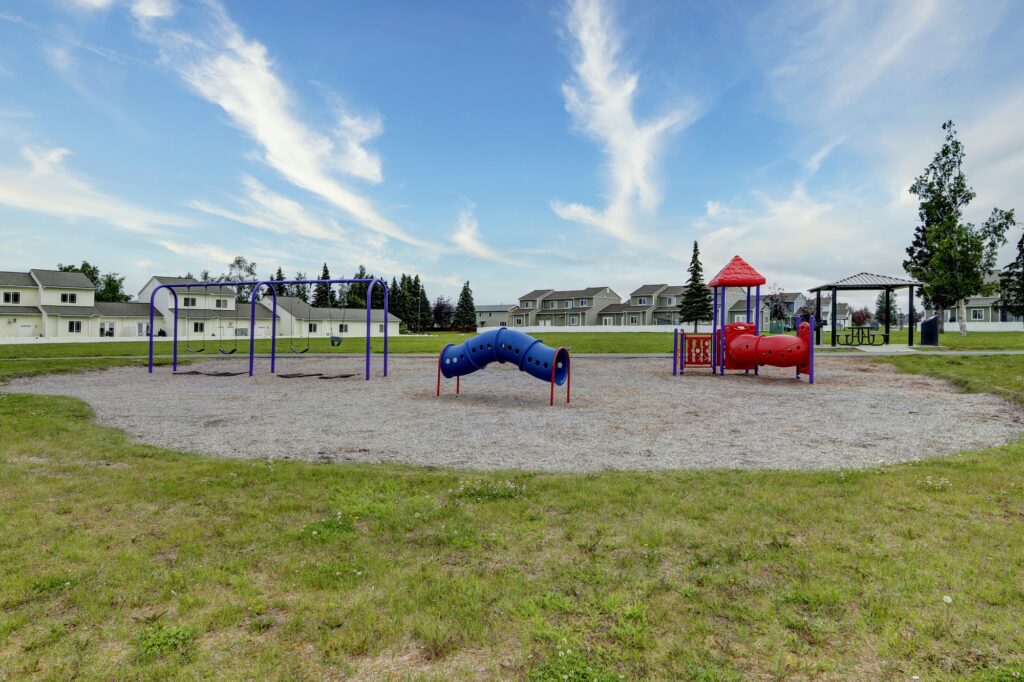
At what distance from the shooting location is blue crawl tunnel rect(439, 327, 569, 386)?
12.7 m

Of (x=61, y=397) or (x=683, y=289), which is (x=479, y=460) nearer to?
(x=61, y=397)

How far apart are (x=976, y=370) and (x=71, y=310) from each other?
75519mm

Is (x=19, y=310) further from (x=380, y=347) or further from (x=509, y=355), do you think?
(x=509, y=355)

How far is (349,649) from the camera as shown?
10.1ft

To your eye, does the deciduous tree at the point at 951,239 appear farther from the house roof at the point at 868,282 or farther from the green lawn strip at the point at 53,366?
the green lawn strip at the point at 53,366

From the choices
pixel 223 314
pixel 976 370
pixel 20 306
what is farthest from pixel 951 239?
pixel 20 306

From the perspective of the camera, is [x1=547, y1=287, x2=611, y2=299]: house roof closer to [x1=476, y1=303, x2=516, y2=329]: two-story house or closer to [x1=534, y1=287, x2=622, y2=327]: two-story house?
[x1=534, y1=287, x2=622, y2=327]: two-story house

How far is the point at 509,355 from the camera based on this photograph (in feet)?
43.1

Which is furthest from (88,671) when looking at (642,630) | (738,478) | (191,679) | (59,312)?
(59,312)

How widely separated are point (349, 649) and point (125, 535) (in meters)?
2.85

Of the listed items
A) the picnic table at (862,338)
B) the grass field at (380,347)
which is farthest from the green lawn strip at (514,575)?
the picnic table at (862,338)

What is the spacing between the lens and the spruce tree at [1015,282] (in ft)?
205

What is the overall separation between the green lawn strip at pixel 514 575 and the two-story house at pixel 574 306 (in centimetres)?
8622

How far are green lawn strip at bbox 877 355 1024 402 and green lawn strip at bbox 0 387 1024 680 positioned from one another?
9.49 metres
